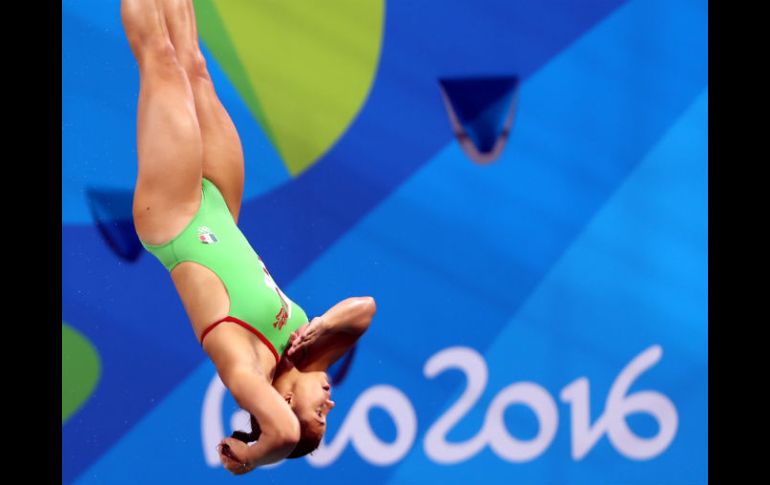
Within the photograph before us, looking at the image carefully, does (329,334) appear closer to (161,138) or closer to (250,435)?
(250,435)

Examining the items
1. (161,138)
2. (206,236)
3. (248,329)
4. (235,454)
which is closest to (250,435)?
(235,454)

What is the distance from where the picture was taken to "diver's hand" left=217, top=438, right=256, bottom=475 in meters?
3.52

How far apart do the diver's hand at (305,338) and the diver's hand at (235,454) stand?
1.16 feet

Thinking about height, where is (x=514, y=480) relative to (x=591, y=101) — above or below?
below

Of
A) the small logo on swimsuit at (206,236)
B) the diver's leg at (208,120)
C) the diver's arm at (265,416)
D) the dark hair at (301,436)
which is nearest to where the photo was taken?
the diver's arm at (265,416)

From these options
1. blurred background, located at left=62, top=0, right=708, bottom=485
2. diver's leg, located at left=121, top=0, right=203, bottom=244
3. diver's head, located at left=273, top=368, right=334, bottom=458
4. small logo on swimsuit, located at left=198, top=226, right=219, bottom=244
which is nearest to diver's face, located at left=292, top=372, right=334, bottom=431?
diver's head, located at left=273, top=368, right=334, bottom=458

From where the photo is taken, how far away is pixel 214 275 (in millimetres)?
3699

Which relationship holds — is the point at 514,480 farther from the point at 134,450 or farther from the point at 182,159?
the point at 182,159

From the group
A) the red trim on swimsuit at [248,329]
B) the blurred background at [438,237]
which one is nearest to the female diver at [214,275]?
the red trim on swimsuit at [248,329]

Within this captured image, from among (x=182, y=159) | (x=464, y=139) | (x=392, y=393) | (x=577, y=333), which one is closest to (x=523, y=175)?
(x=464, y=139)

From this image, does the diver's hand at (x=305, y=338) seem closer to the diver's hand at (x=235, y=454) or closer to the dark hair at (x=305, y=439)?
the dark hair at (x=305, y=439)

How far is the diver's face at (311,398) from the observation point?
3637 millimetres

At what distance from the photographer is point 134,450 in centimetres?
473

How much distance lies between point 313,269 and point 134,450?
1.11 m
